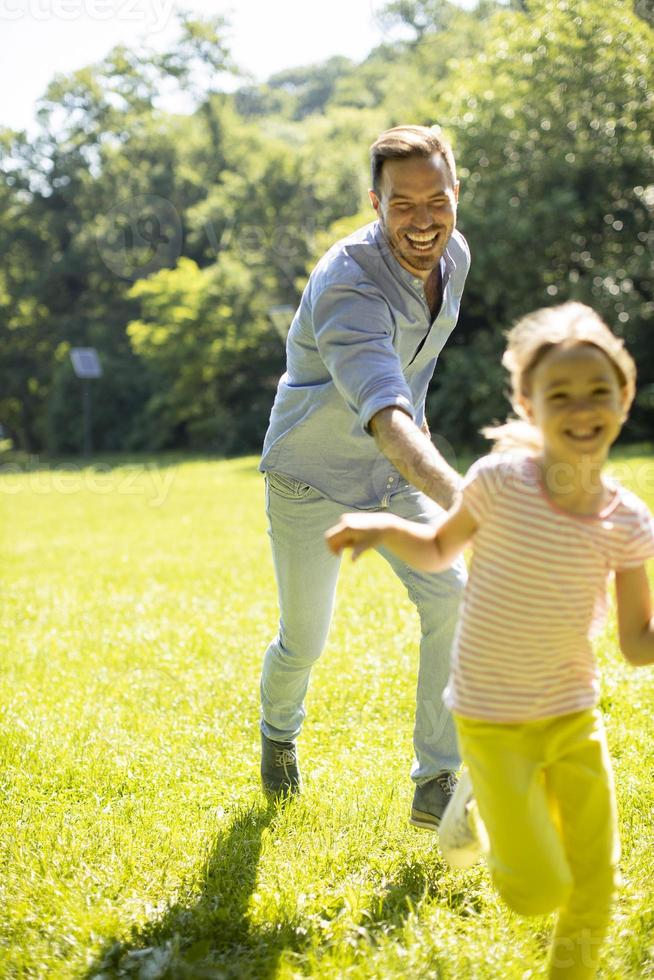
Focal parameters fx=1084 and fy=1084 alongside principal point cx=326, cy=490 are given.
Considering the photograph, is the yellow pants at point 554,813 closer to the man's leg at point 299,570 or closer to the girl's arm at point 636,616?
the girl's arm at point 636,616

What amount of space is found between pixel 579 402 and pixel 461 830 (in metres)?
1.26

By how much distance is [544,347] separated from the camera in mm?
2584

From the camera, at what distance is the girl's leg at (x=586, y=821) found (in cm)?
259

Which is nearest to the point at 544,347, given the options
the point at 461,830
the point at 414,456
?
the point at 414,456

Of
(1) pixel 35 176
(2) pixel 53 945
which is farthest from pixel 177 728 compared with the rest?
(1) pixel 35 176

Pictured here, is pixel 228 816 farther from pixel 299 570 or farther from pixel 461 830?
pixel 461 830

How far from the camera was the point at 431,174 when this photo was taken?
3.48 metres

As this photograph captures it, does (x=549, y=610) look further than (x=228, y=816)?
No

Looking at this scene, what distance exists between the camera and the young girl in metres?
2.53

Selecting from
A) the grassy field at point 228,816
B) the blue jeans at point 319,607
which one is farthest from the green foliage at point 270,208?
the blue jeans at point 319,607

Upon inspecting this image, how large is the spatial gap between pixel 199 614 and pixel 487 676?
5734 mm

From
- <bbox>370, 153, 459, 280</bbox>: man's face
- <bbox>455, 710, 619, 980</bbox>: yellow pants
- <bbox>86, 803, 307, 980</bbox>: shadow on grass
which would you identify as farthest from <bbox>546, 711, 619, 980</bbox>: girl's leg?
<bbox>370, 153, 459, 280</bbox>: man's face

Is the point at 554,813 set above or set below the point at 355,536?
below

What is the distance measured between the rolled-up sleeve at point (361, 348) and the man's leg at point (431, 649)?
0.68 m
